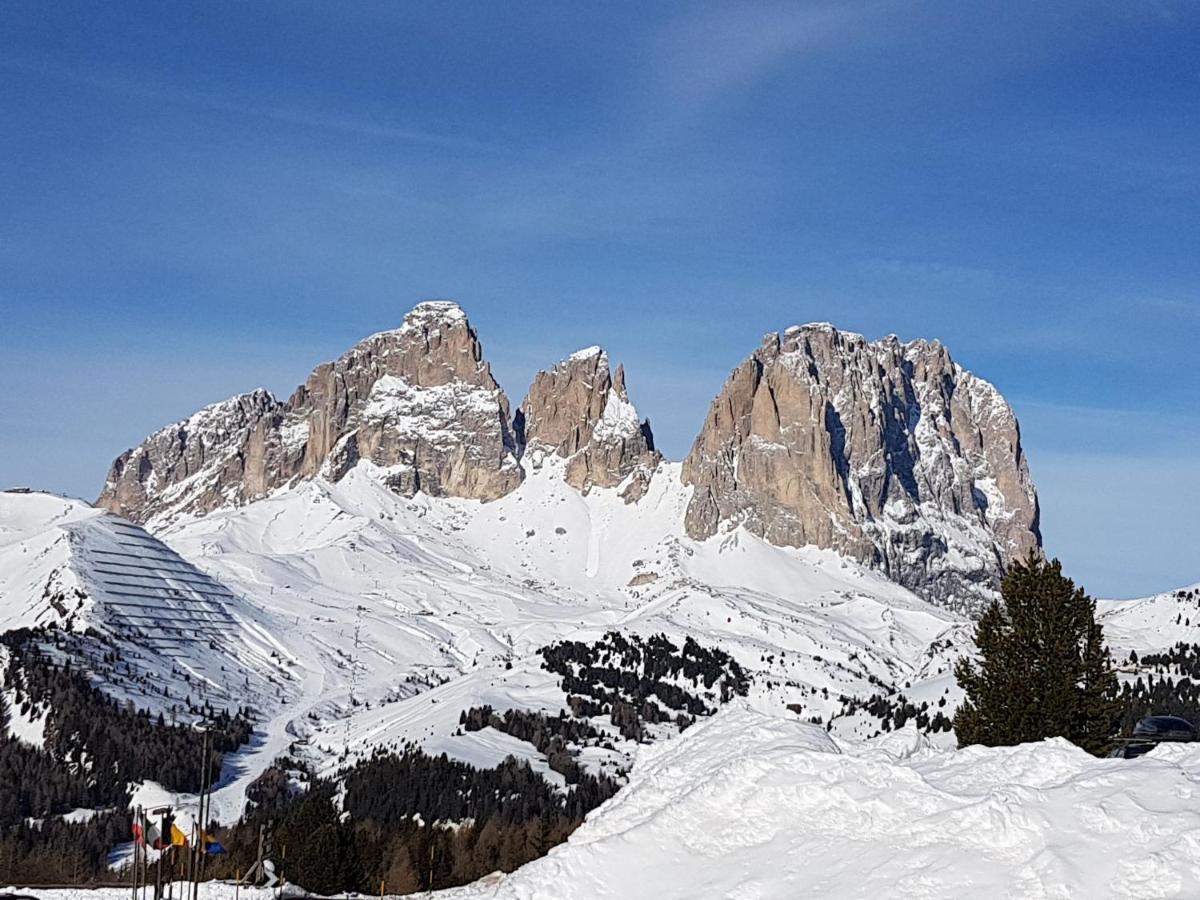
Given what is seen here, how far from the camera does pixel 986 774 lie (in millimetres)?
27094

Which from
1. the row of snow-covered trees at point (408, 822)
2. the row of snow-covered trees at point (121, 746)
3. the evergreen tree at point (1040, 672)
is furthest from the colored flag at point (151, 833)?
the row of snow-covered trees at point (121, 746)

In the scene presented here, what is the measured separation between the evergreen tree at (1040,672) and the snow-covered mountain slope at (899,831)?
22457 mm

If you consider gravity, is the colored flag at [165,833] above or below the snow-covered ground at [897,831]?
above

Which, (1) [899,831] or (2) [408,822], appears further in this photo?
(2) [408,822]

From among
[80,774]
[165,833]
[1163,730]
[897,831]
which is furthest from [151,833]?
[80,774]

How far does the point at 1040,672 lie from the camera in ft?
175

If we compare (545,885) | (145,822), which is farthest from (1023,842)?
(145,822)

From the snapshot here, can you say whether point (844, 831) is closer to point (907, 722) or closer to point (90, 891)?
point (90, 891)

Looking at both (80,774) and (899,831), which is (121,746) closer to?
(80,774)

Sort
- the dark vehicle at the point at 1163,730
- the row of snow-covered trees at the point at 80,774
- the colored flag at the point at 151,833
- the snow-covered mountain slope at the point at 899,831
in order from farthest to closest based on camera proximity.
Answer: the row of snow-covered trees at the point at 80,774 < the dark vehicle at the point at 1163,730 < the colored flag at the point at 151,833 < the snow-covered mountain slope at the point at 899,831

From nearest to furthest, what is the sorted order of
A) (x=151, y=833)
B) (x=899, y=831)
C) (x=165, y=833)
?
(x=899, y=831), (x=165, y=833), (x=151, y=833)

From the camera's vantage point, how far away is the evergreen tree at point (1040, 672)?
5172cm

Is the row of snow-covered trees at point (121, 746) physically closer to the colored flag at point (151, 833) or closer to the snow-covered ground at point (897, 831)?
the colored flag at point (151, 833)

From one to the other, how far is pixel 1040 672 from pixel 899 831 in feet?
103
